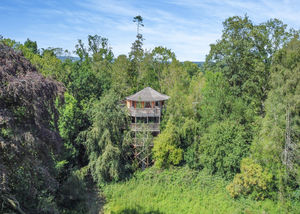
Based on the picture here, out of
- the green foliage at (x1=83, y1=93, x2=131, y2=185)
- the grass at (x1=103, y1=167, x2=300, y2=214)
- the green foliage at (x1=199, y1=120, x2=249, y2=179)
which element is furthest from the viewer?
the green foliage at (x1=83, y1=93, x2=131, y2=185)

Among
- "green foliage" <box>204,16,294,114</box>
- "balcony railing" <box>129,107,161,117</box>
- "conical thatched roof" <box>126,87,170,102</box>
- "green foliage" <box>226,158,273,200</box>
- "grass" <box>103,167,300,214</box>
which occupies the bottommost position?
"grass" <box>103,167,300,214</box>

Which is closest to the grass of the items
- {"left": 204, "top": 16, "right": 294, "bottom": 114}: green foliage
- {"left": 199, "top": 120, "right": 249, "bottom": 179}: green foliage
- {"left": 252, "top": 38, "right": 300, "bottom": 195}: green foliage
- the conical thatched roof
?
{"left": 199, "top": 120, "right": 249, "bottom": 179}: green foliage

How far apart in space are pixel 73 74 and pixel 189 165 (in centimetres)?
1455

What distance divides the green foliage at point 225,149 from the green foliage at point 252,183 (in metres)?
1.27

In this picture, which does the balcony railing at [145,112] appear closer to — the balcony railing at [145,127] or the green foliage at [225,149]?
the balcony railing at [145,127]

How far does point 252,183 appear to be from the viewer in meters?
14.7

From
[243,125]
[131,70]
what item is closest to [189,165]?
[243,125]

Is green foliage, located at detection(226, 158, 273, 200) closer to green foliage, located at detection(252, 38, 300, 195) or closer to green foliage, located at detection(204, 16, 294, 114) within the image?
green foliage, located at detection(252, 38, 300, 195)

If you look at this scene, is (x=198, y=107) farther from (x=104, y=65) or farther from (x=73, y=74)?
(x=104, y=65)

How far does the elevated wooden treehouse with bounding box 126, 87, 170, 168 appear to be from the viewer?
19.5 metres

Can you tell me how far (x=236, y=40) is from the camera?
71.4ft

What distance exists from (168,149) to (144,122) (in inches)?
147

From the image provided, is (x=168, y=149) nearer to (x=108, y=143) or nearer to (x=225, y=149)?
(x=225, y=149)

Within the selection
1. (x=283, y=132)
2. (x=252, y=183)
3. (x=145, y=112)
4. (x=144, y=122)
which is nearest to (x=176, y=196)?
(x=252, y=183)
